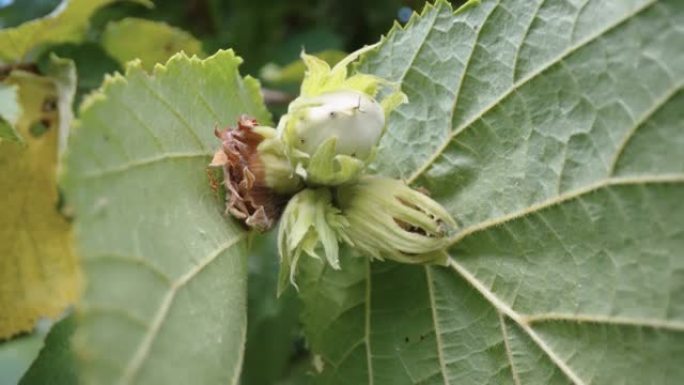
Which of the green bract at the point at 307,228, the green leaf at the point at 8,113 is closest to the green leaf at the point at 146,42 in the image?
the green leaf at the point at 8,113

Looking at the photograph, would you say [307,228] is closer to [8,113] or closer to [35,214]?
[8,113]

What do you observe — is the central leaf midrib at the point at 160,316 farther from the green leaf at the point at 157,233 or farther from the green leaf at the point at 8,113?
the green leaf at the point at 8,113

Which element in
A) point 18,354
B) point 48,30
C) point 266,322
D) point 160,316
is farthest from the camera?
point 18,354

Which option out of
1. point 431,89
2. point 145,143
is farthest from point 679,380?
point 145,143

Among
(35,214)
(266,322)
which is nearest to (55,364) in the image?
(35,214)

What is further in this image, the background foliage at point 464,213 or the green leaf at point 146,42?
the green leaf at point 146,42

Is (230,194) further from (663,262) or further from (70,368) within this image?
(663,262)
